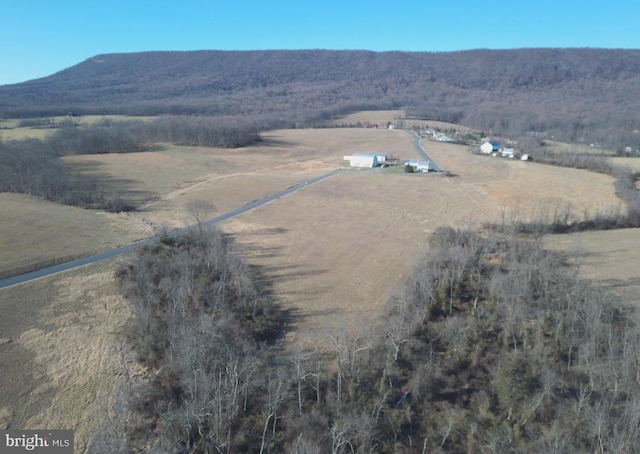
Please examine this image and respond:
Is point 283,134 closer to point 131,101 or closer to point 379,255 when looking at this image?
point 379,255

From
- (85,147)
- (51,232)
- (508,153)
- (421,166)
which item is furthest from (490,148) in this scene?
(85,147)

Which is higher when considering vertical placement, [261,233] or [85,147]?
[85,147]

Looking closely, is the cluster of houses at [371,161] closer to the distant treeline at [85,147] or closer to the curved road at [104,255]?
the curved road at [104,255]

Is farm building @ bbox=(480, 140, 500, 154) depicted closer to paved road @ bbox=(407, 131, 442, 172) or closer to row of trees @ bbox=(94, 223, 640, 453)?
paved road @ bbox=(407, 131, 442, 172)

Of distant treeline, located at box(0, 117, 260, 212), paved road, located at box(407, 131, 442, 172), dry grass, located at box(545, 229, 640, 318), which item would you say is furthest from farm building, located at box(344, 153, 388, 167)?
dry grass, located at box(545, 229, 640, 318)

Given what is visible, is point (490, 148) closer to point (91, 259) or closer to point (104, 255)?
point (104, 255)

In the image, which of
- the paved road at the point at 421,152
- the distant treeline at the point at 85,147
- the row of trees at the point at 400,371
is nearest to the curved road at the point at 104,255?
the row of trees at the point at 400,371
